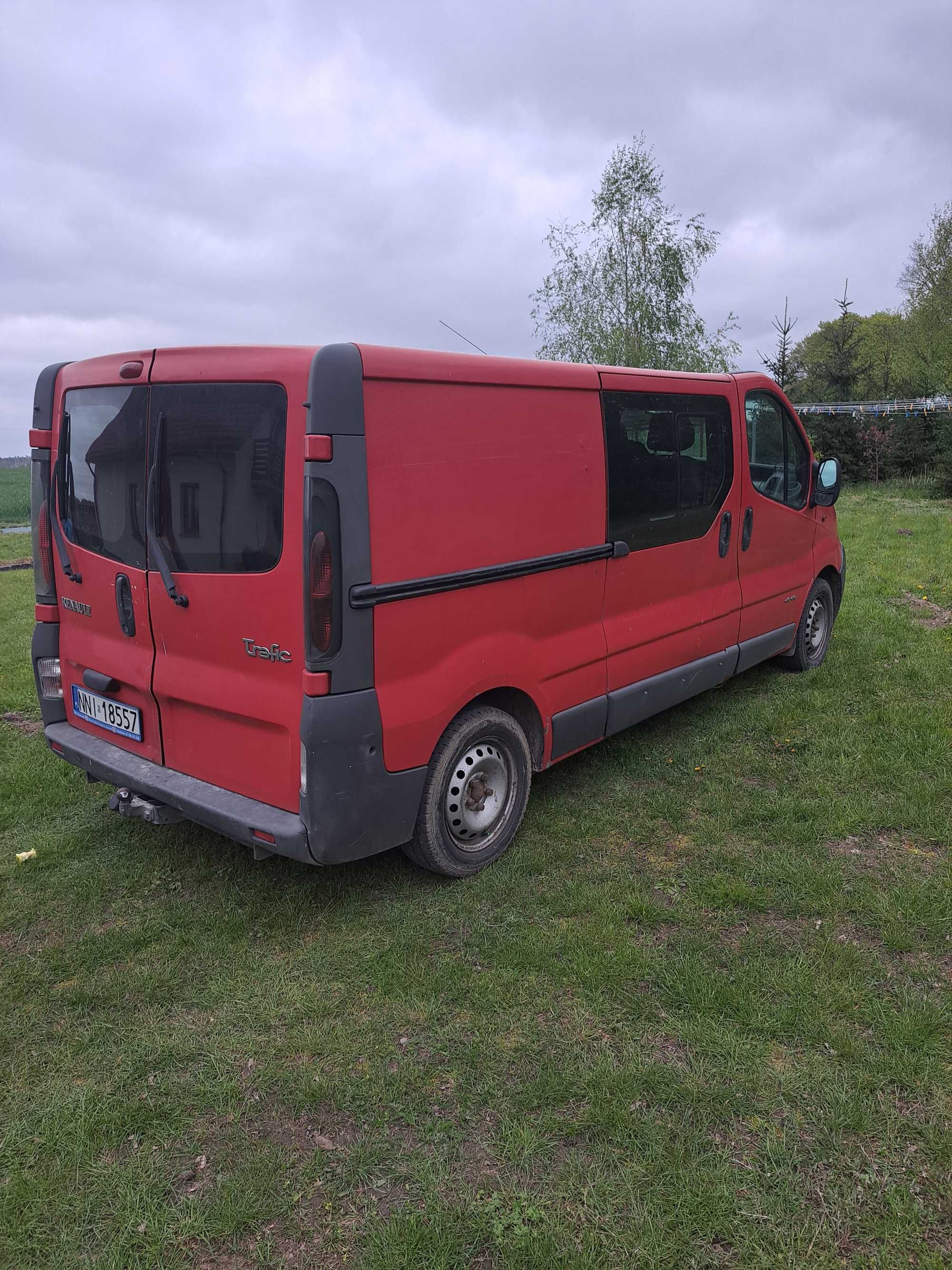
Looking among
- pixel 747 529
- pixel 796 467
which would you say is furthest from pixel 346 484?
pixel 796 467

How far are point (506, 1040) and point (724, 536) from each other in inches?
137

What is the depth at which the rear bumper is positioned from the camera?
3244 millimetres

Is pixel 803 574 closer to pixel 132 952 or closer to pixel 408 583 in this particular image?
pixel 408 583

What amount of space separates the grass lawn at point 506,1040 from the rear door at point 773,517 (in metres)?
1.45

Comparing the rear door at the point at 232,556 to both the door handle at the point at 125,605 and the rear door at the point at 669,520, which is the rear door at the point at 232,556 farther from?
the rear door at the point at 669,520

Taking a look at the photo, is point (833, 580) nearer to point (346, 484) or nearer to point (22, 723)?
point (346, 484)

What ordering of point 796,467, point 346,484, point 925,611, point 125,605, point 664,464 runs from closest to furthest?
point 346,484
point 125,605
point 664,464
point 796,467
point 925,611

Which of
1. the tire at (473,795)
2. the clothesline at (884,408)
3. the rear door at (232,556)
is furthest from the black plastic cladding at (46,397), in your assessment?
the clothesline at (884,408)

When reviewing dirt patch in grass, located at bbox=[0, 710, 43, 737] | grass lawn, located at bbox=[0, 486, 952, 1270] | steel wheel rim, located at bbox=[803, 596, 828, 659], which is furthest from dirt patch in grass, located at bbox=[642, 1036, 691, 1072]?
dirt patch in grass, located at bbox=[0, 710, 43, 737]

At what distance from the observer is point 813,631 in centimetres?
683

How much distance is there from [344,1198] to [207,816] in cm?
155

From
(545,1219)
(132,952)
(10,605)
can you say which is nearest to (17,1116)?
(132,952)

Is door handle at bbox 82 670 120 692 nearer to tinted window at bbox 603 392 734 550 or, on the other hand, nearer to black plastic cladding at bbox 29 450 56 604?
black plastic cladding at bbox 29 450 56 604

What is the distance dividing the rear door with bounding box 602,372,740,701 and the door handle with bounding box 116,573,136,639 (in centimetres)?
229
